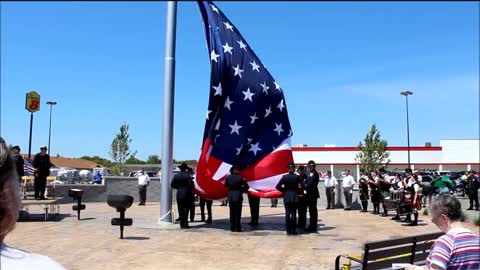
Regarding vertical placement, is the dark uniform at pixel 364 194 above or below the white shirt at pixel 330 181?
below

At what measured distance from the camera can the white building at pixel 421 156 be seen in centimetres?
7244

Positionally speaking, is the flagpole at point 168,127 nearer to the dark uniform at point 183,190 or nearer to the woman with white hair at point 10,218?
the dark uniform at point 183,190

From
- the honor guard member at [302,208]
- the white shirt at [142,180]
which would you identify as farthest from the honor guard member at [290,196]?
the white shirt at [142,180]

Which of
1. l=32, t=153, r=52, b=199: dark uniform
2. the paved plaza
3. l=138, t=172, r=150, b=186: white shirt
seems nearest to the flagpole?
the paved plaza

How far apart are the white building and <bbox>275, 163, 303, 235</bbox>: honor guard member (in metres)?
59.3

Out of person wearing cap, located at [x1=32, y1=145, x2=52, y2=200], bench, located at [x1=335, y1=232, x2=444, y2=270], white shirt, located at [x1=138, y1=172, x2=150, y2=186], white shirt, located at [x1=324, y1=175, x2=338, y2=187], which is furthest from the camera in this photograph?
white shirt, located at [x1=138, y1=172, x2=150, y2=186]

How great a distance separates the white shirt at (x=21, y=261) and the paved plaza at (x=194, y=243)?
716cm

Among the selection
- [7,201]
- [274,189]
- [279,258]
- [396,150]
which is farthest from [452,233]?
[396,150]

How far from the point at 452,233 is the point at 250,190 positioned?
10706mm

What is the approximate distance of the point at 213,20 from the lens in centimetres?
1473

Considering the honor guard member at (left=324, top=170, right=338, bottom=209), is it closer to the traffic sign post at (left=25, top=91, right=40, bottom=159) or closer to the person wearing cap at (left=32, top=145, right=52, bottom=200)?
the person wearing cap at (left=32, top=145, right=52, bottom=200)

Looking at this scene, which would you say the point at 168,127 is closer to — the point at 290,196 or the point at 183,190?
the point at 183,190

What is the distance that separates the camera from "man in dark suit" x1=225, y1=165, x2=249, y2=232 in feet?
45.2

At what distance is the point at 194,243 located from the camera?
38.0 feet
